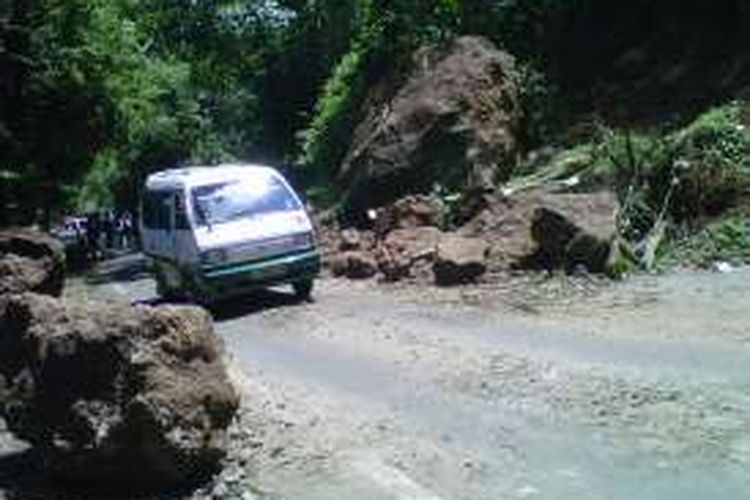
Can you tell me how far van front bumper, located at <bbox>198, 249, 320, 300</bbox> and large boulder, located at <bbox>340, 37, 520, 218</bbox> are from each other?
575cm

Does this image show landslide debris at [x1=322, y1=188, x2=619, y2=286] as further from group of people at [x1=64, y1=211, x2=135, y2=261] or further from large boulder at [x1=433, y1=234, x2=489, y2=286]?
group of people at [x1=64, y1=211, x2=135, y2=261]

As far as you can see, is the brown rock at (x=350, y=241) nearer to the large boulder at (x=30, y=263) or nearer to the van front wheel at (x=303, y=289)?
the van front wheel at (x=303, y=289)

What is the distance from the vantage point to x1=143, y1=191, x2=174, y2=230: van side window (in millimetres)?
21625

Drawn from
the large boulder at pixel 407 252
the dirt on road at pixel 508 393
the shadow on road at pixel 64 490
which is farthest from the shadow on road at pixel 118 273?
the shadow on road at pixel 64 490

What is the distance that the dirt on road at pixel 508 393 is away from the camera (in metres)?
9.35

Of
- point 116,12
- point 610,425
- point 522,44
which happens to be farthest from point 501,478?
point 116,12

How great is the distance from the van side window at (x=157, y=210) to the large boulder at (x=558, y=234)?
4.55 metres

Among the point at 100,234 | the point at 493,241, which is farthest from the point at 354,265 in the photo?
the point at 100,234

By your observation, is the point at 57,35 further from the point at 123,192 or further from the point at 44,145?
the point at 123,192

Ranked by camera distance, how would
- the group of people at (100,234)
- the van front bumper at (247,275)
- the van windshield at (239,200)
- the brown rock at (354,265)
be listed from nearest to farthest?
1. the van front bumper at (247,275)
2. the van windshield at (239,200)
3. the brown rock at (354,265)
4. the group of people at (100,234)

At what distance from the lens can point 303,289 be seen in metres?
20.5

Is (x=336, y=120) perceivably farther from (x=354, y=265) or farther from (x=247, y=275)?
(x=247, y=275)

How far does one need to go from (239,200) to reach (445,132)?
616 centimetres

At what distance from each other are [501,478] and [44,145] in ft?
92.7
